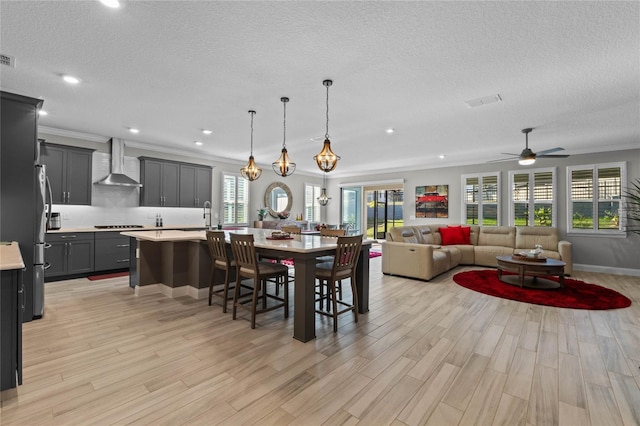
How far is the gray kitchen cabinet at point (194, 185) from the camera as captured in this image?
6.71m

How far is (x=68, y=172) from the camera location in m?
5.27

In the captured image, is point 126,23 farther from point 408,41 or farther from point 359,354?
point 359,354

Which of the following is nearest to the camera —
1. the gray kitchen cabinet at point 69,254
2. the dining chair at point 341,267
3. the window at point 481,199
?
the dining chair at point 341,267

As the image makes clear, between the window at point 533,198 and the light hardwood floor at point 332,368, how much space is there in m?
3.77

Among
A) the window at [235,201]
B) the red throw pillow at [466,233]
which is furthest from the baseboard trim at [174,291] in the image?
the red throw pillow at [466,233]

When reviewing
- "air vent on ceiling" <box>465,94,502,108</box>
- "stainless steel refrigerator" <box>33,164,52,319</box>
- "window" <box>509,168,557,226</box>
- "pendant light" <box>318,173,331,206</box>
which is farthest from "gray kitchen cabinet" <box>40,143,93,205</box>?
"window" <box>509,168,557,226</box>

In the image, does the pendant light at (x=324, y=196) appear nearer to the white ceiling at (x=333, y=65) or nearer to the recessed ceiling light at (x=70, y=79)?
the white ceiling at (x=333, y=65)

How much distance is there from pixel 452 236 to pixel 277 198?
5.10 metres

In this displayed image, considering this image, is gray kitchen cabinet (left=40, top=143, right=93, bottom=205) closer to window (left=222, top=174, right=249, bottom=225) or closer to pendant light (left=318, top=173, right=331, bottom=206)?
window (left=222, top=174, right=249, bottom=225)

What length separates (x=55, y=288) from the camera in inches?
177

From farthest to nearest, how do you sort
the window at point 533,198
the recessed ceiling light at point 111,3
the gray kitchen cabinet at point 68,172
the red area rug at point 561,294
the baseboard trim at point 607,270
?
the window at point 533,198
the baseboard trim at point 607,270
the gray kitchen cabinet at point 68,172
the red area rug at point 561,294
the recessed ceiling light at point 111,3

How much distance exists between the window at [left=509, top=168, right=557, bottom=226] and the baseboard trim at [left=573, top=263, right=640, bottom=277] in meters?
1.04

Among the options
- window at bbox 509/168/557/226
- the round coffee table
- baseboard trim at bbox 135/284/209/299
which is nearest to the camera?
baseboard trim at bbox 135/284/209/299

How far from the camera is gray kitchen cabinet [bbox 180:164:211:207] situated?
6.71 m
